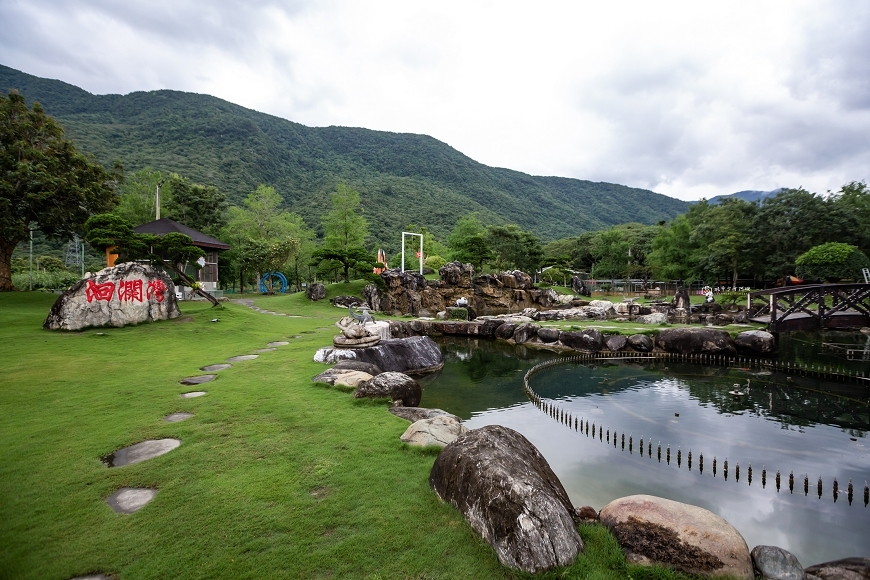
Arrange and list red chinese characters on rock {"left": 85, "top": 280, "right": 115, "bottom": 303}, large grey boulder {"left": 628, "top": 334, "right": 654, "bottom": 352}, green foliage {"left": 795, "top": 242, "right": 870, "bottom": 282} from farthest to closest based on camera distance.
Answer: green foliage {"left": 795, "top": 242, "right": 870, "bottom": 282} < large grey boulder {"left": 628, "top": 334, "right": 654, "bottom": 352} < red chinese characters on rock {"left": 85, "top": 280, "right": 115, "bottom": 303}

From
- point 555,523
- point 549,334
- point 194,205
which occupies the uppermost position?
point 194,205

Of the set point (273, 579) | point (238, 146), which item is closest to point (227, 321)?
point (273, 579)

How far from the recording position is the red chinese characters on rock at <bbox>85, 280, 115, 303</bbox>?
568 inches

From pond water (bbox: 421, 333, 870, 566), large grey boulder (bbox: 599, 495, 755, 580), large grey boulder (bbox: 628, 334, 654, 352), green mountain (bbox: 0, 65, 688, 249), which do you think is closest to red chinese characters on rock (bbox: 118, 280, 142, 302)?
pond water (bbox: 421, 333, 870, 566)

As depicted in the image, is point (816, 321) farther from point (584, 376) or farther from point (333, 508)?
point (333, 508)

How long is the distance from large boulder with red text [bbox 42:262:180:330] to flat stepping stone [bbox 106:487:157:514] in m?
13.1

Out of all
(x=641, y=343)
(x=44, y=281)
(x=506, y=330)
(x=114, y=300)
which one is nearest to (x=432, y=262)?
(x=506, y=330)

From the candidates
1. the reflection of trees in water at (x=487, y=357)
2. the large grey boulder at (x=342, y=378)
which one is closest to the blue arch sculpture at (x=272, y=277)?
the reflection of trees in water at (x=487, y=357)

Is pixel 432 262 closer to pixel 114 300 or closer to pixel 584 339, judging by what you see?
pixel 584 339

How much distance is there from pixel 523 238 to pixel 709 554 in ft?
163

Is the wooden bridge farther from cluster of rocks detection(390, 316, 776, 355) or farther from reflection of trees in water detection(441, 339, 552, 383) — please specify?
reflection of trees in water detection(441, 339, 552, 383)

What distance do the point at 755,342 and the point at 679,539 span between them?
739 inches

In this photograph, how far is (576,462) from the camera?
827 centimetres

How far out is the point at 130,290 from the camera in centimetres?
1532
